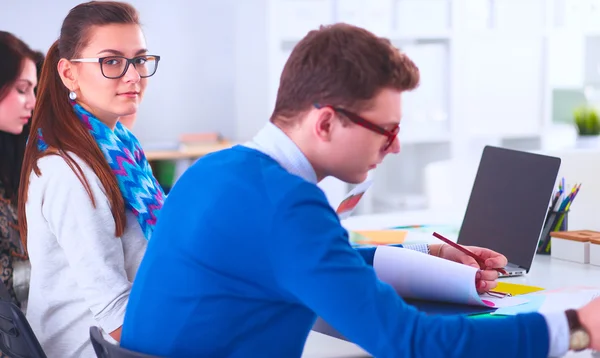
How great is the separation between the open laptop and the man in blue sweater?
0.77m

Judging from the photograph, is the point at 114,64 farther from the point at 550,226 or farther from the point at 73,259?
the point at 550,226

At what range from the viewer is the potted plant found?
191 inches

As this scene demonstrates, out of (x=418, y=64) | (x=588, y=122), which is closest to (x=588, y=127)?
(x=588, y=122)

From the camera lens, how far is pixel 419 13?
4895 millimetres

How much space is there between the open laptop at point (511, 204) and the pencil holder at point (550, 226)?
0.69ft

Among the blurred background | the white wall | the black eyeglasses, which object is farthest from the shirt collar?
the white wall

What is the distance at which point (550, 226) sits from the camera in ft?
7.29

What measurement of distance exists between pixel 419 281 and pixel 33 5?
3.61 meters

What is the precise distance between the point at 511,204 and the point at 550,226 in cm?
27

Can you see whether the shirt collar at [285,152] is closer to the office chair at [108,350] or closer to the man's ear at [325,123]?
the man's ear at [325,123]

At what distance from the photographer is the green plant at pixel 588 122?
16.0 feet

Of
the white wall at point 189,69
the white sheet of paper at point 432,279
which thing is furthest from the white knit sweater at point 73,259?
the white wall at point 189,69

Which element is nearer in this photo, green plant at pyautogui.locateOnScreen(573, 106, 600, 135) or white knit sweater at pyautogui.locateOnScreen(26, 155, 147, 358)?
white knit sweater at pyautogui.locateOnScreen(26, 155, 147, 358)

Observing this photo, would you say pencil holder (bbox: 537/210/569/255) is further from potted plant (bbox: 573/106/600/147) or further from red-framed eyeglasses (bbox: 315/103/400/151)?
potted plant (bbox: 573/106/600/147)
